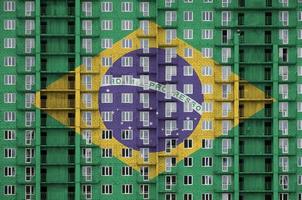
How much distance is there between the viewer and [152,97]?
125125 millimetres

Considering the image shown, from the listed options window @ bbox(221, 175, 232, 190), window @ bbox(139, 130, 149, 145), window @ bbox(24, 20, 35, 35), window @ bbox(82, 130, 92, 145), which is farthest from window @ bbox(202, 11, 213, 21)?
window @ bbox(24, 20, 35, 35)

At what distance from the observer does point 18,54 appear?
124438mm

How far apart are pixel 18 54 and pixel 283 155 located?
40393mm

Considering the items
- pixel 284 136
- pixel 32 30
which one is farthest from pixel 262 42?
pixel 32 30

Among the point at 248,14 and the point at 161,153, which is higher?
the point at 248,14


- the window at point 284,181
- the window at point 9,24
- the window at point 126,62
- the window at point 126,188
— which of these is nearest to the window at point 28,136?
the window at point 126,188

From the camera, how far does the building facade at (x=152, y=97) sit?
12419 centimetres

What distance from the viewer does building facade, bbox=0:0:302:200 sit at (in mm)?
124188

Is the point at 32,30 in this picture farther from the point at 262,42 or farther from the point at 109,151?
the point at 262,42

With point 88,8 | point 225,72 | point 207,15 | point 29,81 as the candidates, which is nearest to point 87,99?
point 29,81

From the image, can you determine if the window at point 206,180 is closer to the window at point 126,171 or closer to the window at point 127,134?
the window at point 126,171

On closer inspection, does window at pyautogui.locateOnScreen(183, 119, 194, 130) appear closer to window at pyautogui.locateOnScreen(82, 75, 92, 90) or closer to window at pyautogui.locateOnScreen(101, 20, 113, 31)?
window at pyautogui.locateOnScreen(82, 75, 92, 90)

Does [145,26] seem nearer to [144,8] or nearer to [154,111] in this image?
[144,8]

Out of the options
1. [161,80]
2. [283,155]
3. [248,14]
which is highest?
[248,14]
